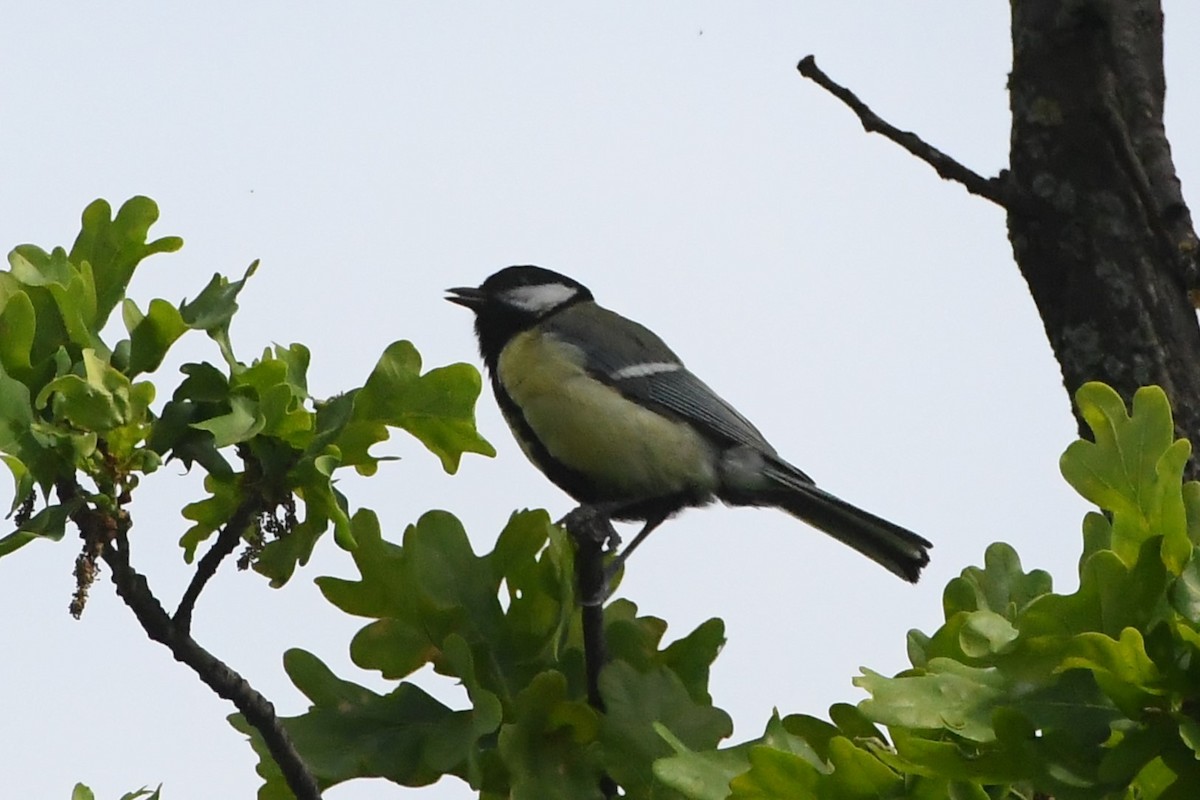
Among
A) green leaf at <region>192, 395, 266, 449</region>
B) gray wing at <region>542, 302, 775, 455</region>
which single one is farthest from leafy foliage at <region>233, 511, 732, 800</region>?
gray wing at <region>542, 302, 775, 455</region>

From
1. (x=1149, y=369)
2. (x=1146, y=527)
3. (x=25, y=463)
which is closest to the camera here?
(x=1146, y=527)

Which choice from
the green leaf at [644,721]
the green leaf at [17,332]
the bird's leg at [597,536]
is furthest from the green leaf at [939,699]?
the green leaf at [17,332]

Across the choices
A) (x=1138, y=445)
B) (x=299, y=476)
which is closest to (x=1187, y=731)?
(x=1138, y=445)

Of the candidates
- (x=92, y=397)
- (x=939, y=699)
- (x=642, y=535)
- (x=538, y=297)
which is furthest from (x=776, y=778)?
(x=538, y=297)

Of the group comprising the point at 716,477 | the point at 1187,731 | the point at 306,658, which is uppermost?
the point at 716,477

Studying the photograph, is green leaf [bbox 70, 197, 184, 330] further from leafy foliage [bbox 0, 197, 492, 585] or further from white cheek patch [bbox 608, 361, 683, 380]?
white cheek patch [bbox 608, 361, 683, 380]

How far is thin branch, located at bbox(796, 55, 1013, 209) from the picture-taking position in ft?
9.34

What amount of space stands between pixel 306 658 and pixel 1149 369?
1484 mm

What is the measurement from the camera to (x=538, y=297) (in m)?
4.49

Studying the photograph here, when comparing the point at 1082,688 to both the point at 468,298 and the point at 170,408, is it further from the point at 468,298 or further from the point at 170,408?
the point at 468,298

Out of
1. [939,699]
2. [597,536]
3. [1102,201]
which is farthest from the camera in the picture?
[1102,201]

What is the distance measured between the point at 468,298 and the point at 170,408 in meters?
2.38

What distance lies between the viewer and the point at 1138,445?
1651 mm

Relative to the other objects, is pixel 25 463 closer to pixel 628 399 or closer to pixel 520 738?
pixel 520 738
